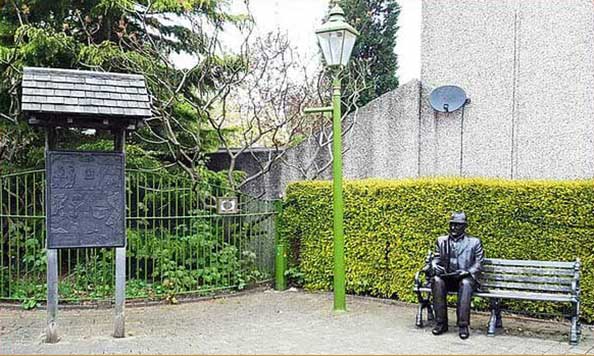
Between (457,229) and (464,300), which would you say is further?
(457,229)

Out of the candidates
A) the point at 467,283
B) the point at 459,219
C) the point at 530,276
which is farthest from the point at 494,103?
the point at 467,283

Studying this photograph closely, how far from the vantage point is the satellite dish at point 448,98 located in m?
10.3

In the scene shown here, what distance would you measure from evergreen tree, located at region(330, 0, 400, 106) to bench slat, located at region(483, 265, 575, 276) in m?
9.03

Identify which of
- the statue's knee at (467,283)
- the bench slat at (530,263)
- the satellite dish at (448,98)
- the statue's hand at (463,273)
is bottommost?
the statue's knee at (467,283)

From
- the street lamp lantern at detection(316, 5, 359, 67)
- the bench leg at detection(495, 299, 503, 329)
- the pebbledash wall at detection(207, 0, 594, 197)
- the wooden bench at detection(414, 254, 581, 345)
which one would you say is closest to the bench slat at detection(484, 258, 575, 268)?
the wooden bench at detection(414, 254, 581, 345)

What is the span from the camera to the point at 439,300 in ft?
22.2

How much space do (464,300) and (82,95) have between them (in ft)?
15.6

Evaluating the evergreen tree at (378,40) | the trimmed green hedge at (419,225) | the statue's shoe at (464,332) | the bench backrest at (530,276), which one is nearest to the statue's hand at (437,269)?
the bench backrest at (530,276)

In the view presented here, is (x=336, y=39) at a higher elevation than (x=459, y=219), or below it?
higher

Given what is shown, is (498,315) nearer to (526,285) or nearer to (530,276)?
(526,285)

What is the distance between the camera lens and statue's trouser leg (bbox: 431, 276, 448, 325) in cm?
677

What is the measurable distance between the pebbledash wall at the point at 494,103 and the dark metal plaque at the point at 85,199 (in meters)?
5.78

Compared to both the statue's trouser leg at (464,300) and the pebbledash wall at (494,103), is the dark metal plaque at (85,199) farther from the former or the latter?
the pebbledash wall at (494,103)

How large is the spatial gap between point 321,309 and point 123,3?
18.6ft
